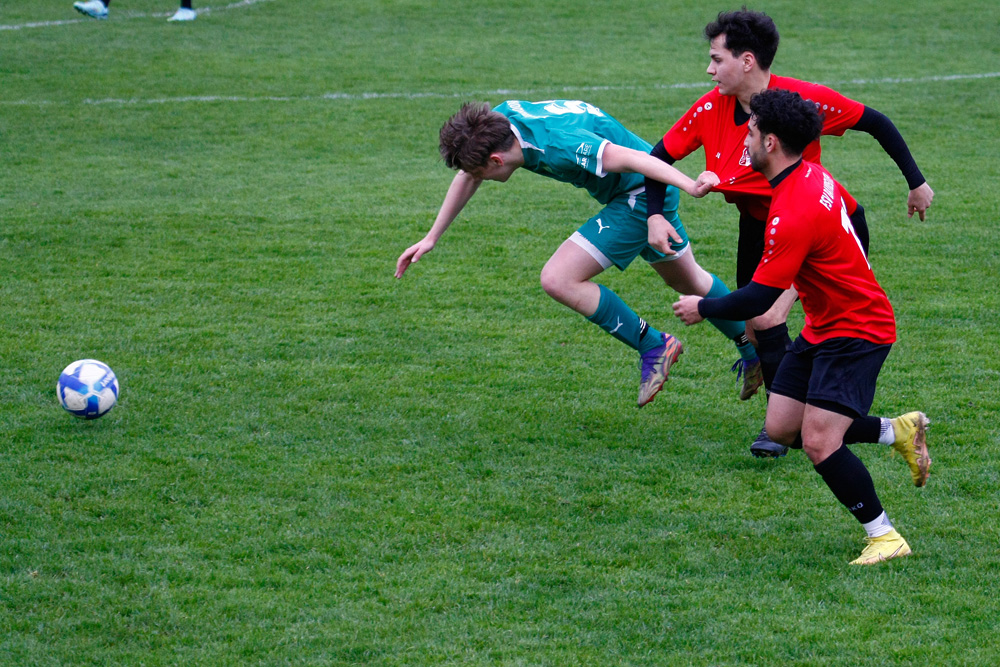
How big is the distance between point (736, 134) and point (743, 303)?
4.60 ft

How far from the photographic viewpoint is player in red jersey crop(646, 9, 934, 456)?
5137 mm

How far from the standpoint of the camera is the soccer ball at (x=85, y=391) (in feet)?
18.2

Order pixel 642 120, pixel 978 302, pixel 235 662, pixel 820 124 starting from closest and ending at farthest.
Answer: pixel 235 662
pixel 820 124
pixel 978 302
pixel 642 120

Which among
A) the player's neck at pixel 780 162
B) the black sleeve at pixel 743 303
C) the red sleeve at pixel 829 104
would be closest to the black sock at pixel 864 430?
the black sleeve at pixel 743 303

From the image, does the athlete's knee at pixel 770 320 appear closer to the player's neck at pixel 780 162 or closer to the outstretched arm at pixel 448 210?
the player's neck at pixel 780 162

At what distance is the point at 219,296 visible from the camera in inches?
314

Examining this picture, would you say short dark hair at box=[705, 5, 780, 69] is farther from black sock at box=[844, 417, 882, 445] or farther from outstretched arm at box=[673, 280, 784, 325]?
black sock at box=[844, 417, 882, 445]

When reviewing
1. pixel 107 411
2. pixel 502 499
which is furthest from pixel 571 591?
pixel 107 411

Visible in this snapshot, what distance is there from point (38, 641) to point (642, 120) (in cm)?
1133

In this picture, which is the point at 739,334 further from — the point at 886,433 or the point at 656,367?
the point at 886,433

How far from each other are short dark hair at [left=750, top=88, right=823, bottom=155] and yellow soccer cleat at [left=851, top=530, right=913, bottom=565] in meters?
1.54

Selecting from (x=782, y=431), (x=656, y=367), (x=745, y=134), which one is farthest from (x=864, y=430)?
(x=745, y=134)

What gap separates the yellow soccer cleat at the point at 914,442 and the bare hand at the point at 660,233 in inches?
50.2

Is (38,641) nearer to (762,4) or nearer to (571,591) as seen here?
(571,591)
